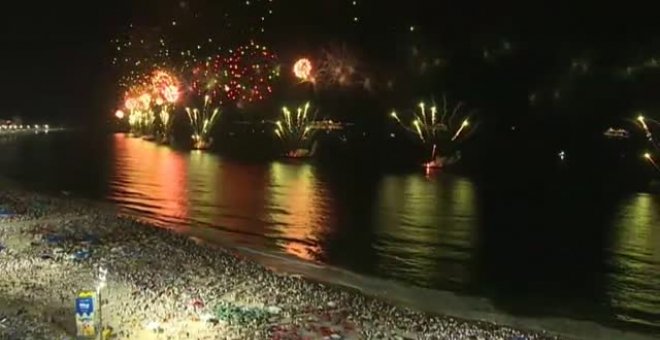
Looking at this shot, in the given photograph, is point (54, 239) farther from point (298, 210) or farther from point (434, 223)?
point (434, 223)

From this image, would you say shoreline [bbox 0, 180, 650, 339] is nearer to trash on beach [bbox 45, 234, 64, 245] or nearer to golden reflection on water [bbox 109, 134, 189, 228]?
trash on beach [bbox 45, 234, 64, 245]

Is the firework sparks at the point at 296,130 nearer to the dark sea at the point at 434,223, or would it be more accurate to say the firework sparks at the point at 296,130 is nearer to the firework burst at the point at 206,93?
the firework burst at the point at 206,93

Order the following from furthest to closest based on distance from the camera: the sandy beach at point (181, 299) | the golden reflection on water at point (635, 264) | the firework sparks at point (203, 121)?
the firework sparks at point (203, 121) < the golden reflection on water at point (635, 264) < the sandy beach at point (181, 299)

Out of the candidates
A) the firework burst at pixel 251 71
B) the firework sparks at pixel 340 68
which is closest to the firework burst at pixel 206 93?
the firework burst at pixel 251 71

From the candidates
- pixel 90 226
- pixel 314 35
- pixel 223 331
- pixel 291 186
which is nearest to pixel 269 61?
pixel 314 35

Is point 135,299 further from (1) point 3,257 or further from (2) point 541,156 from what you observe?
(2) point 541,156

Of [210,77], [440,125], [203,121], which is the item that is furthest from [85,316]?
[203,121]
